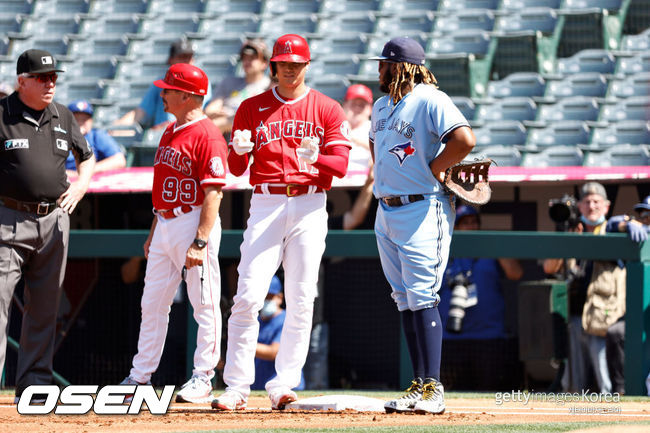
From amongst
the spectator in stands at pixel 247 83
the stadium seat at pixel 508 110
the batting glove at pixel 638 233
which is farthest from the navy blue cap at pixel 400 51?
the stadium seat at pixel 508 110

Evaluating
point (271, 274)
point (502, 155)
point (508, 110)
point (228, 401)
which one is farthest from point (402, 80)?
point (508, 110)

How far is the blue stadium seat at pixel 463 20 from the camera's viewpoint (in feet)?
32.7

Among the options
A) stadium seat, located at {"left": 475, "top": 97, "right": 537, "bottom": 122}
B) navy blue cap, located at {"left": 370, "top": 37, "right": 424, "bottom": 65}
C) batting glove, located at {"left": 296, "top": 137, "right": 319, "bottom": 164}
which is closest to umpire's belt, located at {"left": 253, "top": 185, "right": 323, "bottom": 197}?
batting glove, located at {"left": 296, "top": 137, "right": 319, "bottom": 164}

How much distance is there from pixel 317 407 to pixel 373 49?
5822mm

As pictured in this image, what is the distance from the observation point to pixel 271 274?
473 centimetres

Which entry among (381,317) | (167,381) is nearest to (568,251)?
(381,317)

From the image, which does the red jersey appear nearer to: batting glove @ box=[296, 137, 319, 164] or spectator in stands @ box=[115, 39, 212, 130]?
batting glove @ box=[296, 137, 319, 164]

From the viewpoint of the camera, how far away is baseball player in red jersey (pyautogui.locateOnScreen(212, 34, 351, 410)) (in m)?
4.67

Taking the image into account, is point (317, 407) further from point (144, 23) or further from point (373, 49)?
point (144, 23)

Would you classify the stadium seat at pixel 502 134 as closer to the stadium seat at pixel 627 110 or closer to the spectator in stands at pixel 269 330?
the stadium seat at pixel 627 110

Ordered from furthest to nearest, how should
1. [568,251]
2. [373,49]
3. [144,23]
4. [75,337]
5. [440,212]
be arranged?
[144,23]
[373,49]
[75,337]
[568,251]
[440,212]

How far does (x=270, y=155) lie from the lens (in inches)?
185

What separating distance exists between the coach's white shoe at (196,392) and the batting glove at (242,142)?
113 centimetres

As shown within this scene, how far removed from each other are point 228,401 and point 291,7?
6.82m
